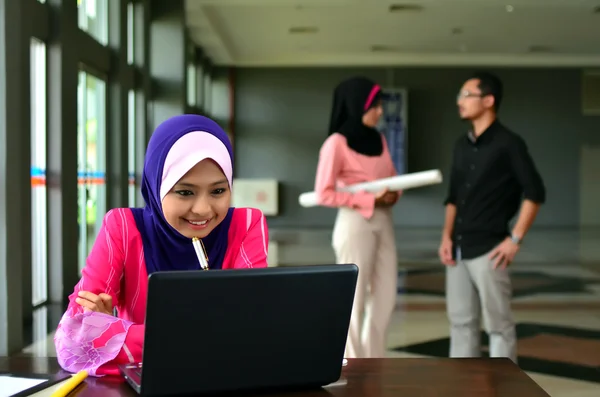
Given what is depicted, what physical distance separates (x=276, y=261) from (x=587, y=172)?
961 cm

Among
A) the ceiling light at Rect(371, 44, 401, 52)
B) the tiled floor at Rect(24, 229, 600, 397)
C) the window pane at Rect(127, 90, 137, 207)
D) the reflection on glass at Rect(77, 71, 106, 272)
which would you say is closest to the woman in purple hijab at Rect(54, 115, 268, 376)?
the tiled floor at Rect(24, 229, 600, 397)

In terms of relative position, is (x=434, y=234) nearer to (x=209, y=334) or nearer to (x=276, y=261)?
(x=276, y=261)

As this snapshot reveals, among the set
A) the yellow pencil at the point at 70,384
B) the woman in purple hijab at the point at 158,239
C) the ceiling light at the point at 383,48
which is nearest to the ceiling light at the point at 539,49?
the ceiling light at the point at 383,48

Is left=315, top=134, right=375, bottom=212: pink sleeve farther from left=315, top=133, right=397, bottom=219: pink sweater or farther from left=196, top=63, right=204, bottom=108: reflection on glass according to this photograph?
left=196, top=63, right=204, bottom=108: reflection on glass

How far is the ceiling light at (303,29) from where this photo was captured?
40.8ft

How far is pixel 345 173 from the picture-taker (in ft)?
11.6

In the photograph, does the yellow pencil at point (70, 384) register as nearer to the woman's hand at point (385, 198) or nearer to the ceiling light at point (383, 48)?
the woman's hand at point (385, 198)

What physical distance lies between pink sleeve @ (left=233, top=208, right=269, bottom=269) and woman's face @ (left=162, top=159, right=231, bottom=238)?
0.60 feet

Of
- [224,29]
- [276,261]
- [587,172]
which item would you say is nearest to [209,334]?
[276,261]

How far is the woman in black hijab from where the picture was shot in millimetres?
3381

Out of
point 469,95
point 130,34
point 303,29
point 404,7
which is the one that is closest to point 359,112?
point 469,95

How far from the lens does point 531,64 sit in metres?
15.5

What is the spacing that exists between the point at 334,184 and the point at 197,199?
205cm

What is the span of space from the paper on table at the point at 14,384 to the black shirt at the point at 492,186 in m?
2.32
